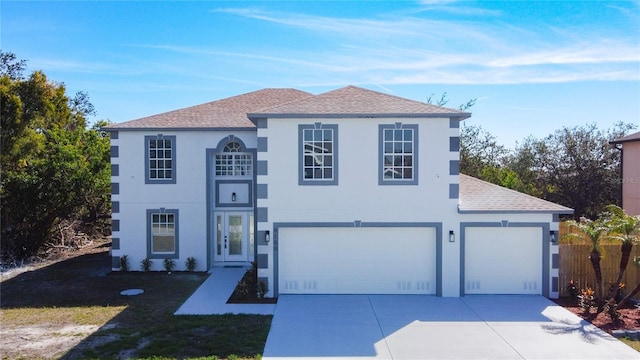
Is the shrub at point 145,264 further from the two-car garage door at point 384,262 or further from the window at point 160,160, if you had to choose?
the two-car garage door at point 384,262

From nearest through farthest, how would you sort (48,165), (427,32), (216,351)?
(216,351), (427,32), (48,165)

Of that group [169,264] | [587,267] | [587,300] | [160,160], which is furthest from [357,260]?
[160,160]

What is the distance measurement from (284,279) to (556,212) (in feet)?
25.6

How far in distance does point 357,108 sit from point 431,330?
6.20 m

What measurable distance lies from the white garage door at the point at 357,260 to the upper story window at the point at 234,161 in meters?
4.37

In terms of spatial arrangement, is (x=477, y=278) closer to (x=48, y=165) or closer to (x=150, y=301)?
(x=150, y=301)

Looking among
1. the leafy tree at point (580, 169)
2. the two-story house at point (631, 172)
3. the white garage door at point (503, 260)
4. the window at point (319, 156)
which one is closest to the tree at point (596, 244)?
the white garage door at point (503, 260)

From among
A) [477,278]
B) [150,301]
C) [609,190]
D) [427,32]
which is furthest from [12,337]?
[609,190]

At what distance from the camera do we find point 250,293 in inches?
479

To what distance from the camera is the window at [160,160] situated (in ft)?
50.4

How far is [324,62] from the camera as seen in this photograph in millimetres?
16250

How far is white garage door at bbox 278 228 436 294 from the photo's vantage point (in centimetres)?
1231

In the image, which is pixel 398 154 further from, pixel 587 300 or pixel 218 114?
pixel 218 114

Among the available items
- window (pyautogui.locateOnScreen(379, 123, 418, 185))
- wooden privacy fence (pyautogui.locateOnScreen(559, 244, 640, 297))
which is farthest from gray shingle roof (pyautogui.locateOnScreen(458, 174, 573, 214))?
window (pyautogui.locateOnScreen(379, 123, 418, 185))
